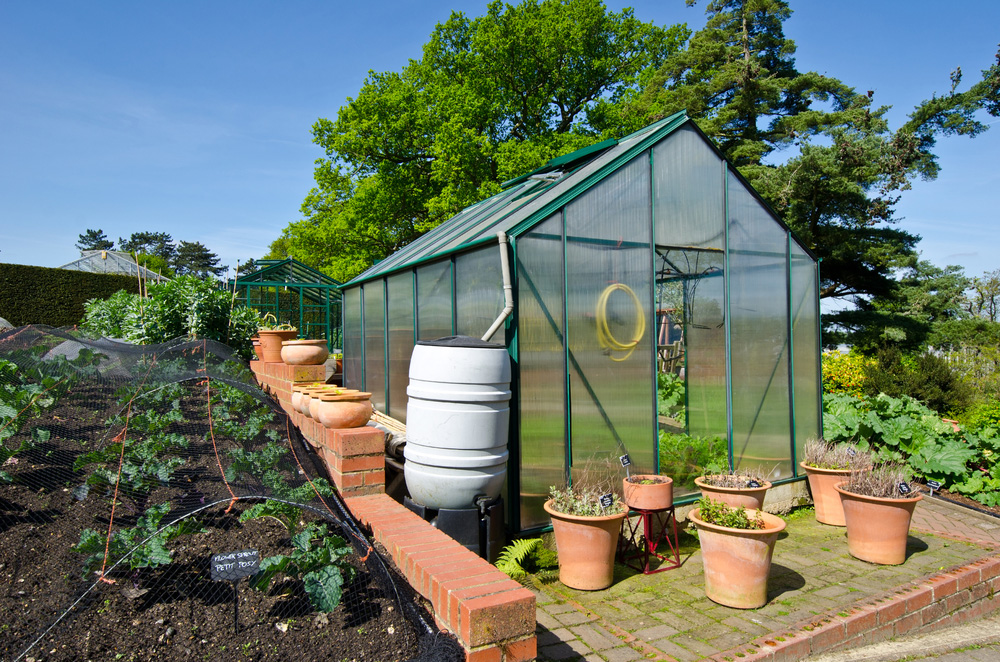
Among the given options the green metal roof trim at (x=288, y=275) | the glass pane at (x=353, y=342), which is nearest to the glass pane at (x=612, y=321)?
the glass pane at (x=353, y=342)

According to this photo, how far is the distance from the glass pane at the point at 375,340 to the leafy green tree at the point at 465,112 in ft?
27.0

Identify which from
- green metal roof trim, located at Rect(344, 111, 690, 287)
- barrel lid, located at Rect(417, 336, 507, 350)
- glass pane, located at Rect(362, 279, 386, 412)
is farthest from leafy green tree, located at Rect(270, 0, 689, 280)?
barrel lid, located at Rect(417, 336, 507, 350)

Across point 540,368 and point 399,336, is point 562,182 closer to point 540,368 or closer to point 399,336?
point 540,368

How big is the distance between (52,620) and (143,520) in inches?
19.3

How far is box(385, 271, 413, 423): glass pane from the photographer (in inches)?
247

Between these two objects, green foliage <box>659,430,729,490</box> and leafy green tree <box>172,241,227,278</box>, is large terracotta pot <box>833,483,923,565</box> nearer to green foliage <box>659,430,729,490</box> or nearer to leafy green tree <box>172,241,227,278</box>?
green foliage <box>659,430,729,490</box>

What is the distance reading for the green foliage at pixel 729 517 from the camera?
12.6ft

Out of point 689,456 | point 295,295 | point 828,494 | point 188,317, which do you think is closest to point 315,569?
point 689,456

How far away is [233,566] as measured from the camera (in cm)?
225

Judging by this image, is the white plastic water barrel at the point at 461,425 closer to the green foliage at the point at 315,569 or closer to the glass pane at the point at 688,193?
the green foliage at the point at 315,569

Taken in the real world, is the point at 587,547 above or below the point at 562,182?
below

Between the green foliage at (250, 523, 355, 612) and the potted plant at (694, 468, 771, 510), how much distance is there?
3100mm

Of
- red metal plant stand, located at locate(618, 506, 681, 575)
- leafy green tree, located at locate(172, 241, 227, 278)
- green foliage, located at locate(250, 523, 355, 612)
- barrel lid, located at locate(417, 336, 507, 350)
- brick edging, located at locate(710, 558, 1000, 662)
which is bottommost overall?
brick edging, located at locate(710, 558, 1000, 662)

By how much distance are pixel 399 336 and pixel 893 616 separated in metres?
4.85
